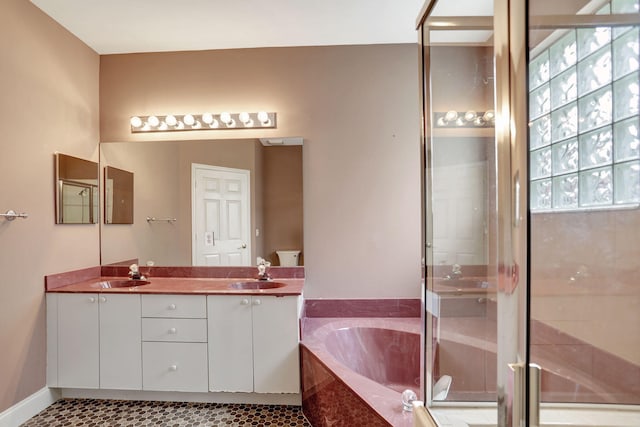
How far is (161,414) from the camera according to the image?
1884 millimetres

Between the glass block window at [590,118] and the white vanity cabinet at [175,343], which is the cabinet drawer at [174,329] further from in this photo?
the glass block window at [590,118]

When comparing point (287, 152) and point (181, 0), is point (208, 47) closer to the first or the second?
point (181, 0)

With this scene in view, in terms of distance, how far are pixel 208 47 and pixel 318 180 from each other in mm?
1394

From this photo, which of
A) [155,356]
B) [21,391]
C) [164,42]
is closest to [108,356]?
[155,356]

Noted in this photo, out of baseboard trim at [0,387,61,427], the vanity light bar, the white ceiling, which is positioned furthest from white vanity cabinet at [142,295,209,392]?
the white ceiling

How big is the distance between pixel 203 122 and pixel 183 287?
130 centimetres

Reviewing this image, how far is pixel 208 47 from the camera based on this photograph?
2375mm

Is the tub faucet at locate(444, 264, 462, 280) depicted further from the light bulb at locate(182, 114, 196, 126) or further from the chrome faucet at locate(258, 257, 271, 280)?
the light bulb at locate(182, 114, 196, 126)

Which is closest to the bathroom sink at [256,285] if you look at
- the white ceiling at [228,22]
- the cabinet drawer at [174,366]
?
the cabinet drawer at [174,366]

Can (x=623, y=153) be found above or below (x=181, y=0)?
below

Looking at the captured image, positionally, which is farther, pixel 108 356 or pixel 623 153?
pixel 108 356

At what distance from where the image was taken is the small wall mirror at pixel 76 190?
2.07 meters

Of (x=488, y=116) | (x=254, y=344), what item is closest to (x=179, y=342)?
(x=254, y=344)

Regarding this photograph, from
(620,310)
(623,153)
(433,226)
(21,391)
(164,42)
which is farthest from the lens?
(164,42)
